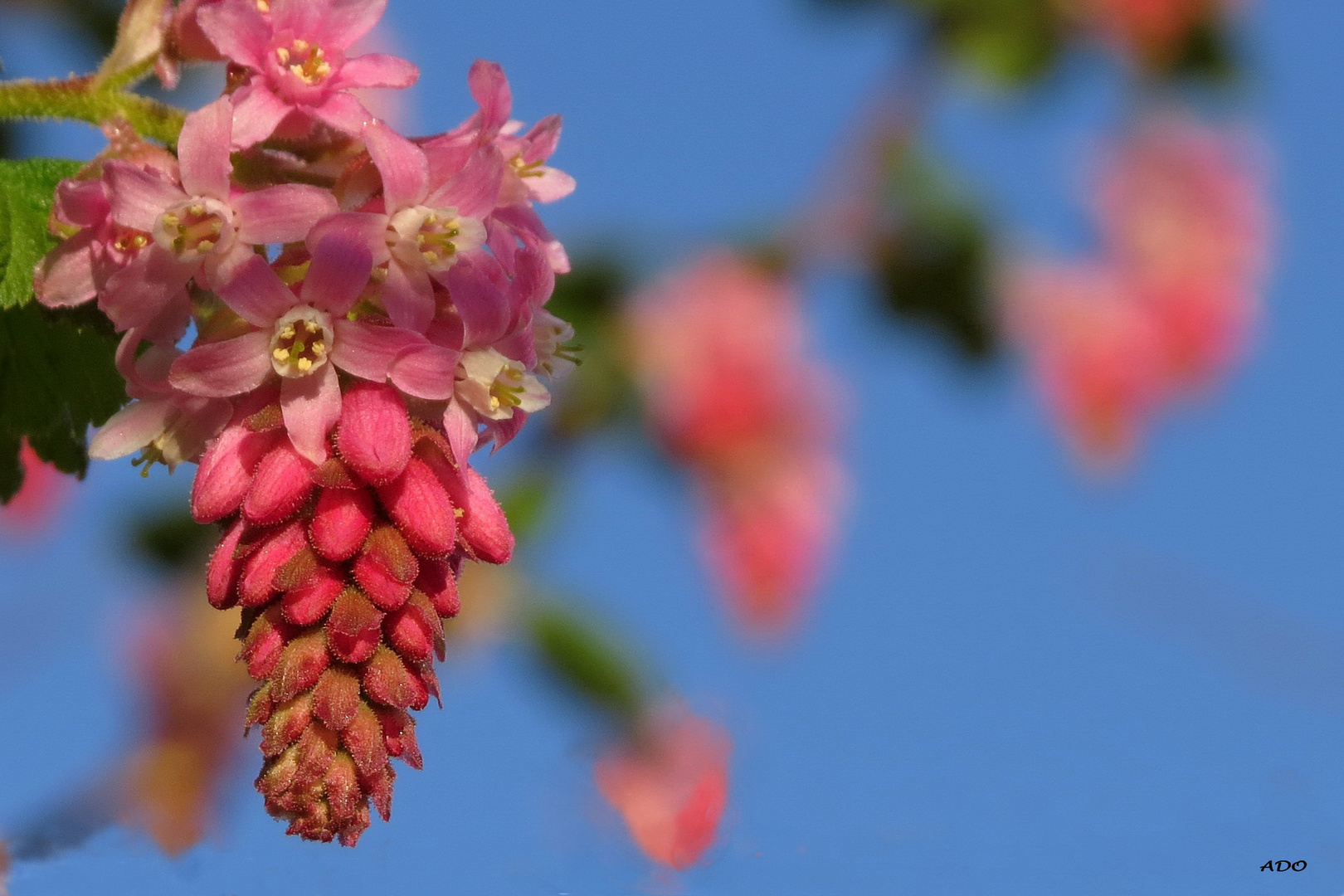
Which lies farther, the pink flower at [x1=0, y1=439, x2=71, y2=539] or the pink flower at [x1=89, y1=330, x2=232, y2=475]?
the pink flower at [x1=0, y1=439, x2=71, y2=539]

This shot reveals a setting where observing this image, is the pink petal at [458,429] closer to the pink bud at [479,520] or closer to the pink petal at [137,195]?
the pink bud at [479,520]

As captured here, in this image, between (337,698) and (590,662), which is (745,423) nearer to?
(590,662)

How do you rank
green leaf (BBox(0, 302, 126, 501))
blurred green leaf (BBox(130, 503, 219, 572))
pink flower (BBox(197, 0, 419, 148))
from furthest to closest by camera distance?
1. blurred green leaf (BBox(130, 503, 219, 572))
2. green leaf (BBox(0, 302, 126, 501))
3. pink flower (BBox(197, 0, 419, 148))

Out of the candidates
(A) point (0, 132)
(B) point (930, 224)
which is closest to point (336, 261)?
(A) point (0, 132)

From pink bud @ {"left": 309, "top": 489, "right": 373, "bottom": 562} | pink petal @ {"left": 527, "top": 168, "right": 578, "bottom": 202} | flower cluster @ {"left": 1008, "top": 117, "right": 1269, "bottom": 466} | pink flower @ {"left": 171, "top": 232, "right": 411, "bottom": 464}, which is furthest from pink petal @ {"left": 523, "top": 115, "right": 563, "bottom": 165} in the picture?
flower cluster @ {"left": 1008, "top": 117, "right": 1269, "bottom": 466}

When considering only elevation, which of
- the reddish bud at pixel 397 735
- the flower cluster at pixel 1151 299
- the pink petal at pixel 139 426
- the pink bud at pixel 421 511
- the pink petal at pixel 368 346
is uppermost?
the flower cluster at pixel 1151 299

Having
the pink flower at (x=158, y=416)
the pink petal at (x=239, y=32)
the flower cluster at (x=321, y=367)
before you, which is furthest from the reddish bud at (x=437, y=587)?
the pink petal at (x=239, y=32)

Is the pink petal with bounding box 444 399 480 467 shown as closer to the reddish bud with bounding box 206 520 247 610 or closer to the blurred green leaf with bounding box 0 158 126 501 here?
the reddish bud with bounding box 206 520 247 610
